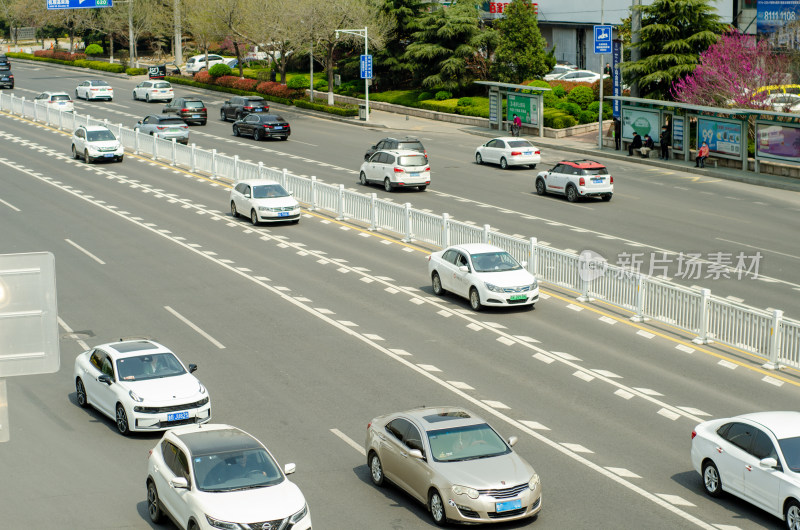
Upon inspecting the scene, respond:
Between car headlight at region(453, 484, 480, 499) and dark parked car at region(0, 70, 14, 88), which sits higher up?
dark parked car at region(0, 70, 14, 88)

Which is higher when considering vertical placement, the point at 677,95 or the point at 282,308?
the point at 677,95

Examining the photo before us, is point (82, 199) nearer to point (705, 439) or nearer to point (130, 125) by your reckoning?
point (130, 125)

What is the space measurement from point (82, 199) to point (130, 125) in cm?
2182

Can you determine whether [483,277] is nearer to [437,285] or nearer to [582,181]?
[437,285]

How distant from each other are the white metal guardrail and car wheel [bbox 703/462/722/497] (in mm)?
6702

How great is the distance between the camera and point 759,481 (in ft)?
48.9

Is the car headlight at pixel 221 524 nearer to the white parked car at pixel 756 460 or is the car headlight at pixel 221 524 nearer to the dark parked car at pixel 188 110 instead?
the white parked car at pixel 756 460

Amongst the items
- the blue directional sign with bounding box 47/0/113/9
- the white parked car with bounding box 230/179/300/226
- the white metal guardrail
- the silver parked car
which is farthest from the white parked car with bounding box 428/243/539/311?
the blue directional sign with bounding box 47/0/113/9

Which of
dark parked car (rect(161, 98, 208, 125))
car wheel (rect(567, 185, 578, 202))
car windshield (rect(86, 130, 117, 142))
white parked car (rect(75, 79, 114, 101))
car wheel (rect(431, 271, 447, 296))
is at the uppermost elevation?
white parked car (rect(75, 79, 114, 101))

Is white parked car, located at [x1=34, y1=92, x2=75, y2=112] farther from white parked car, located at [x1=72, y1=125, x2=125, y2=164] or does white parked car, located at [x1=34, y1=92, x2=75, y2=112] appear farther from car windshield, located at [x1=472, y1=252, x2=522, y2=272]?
car windshield, located at [x1=472, y1=252, x2=522, y2=272]

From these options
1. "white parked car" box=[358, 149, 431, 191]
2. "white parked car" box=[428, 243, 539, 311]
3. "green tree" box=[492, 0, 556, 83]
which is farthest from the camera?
"green tree" box=[492, 0, 556, 83]

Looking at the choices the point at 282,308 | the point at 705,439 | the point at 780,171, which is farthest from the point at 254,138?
the point at 705,439

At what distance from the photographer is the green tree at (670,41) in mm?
56125

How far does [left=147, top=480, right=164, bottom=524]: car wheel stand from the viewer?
1484cm
